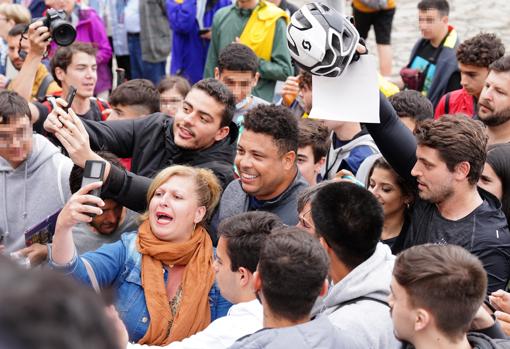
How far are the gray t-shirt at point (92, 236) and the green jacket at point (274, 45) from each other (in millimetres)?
3720

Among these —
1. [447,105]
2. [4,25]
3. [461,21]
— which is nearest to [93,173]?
[447,105]

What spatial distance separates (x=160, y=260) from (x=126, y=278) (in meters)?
0.19

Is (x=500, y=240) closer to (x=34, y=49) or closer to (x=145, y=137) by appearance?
(x=145, y=137)

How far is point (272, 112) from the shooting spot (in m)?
4.52

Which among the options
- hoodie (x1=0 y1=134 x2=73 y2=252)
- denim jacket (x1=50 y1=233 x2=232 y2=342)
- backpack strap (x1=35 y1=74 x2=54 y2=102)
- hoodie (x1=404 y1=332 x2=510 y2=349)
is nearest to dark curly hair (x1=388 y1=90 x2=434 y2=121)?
denim jacket (x1=50 y1=233 x2=232 y2=342)

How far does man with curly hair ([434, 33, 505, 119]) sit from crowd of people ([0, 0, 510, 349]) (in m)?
0.02

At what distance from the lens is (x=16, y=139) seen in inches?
176

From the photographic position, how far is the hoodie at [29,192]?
455 cm

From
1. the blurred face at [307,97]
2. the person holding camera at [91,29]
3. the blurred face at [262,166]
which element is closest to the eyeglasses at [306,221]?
the blurred face at [262,166]

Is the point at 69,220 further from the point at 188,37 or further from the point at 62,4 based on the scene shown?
the point at 188,37

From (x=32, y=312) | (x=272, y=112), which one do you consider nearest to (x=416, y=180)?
(x=272, y=112)

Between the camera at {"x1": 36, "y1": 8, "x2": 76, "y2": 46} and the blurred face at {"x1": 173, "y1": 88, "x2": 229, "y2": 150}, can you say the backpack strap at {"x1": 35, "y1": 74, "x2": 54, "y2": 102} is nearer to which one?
the camera at {"x1": 36, "y1": 8, "x2": 76, "y2": 46}

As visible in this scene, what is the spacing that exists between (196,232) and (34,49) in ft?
7.95

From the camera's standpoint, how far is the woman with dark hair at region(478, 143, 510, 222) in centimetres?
434
